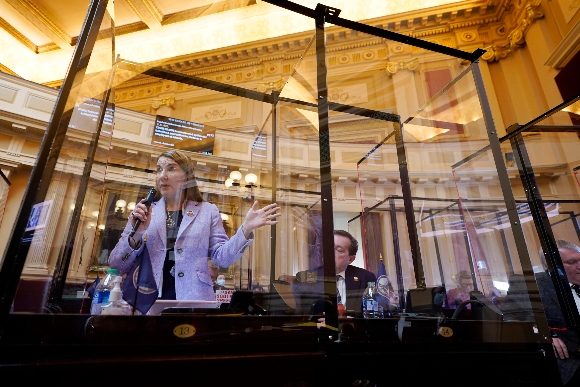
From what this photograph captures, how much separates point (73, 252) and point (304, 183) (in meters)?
1.03

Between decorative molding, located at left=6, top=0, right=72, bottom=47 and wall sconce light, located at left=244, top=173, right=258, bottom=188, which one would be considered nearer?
wall sconce light, located at left=244, top=173, right=258, bottom=188

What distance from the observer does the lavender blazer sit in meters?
1.44

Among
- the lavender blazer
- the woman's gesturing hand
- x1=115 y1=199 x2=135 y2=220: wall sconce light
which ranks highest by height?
x1=115 y1=199 x2=135 y2=220: wall sconce light

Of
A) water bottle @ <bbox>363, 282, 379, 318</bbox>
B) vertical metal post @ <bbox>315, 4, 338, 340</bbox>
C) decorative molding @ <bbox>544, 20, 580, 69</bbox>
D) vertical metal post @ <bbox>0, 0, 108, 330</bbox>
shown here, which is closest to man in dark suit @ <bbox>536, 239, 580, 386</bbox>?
water bottle @ <bbox>363, 282, 379, 318</bbox>

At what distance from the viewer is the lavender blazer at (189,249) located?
4.74ft

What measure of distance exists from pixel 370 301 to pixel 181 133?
3473 millimetres

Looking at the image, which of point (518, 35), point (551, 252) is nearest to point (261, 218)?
point (551, 252)

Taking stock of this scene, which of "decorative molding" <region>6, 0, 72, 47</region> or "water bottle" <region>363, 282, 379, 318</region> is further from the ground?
"decorative molding" <region>6, 0, 72, 47</region>

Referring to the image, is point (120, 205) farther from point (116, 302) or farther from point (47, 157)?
point (47, 157)

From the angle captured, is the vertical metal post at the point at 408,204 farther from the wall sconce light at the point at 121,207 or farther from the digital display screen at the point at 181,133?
the digital display screen at the point at 181,133

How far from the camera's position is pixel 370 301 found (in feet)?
5.32

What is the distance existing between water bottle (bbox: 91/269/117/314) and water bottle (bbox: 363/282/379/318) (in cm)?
107

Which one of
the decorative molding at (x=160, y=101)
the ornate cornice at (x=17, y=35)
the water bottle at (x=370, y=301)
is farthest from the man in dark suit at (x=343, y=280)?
the ornate cornice at (x=17, y=35)

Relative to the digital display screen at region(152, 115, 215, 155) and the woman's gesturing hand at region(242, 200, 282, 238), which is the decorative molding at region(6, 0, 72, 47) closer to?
the digital display screen at region(152, 115, 215, 155)
